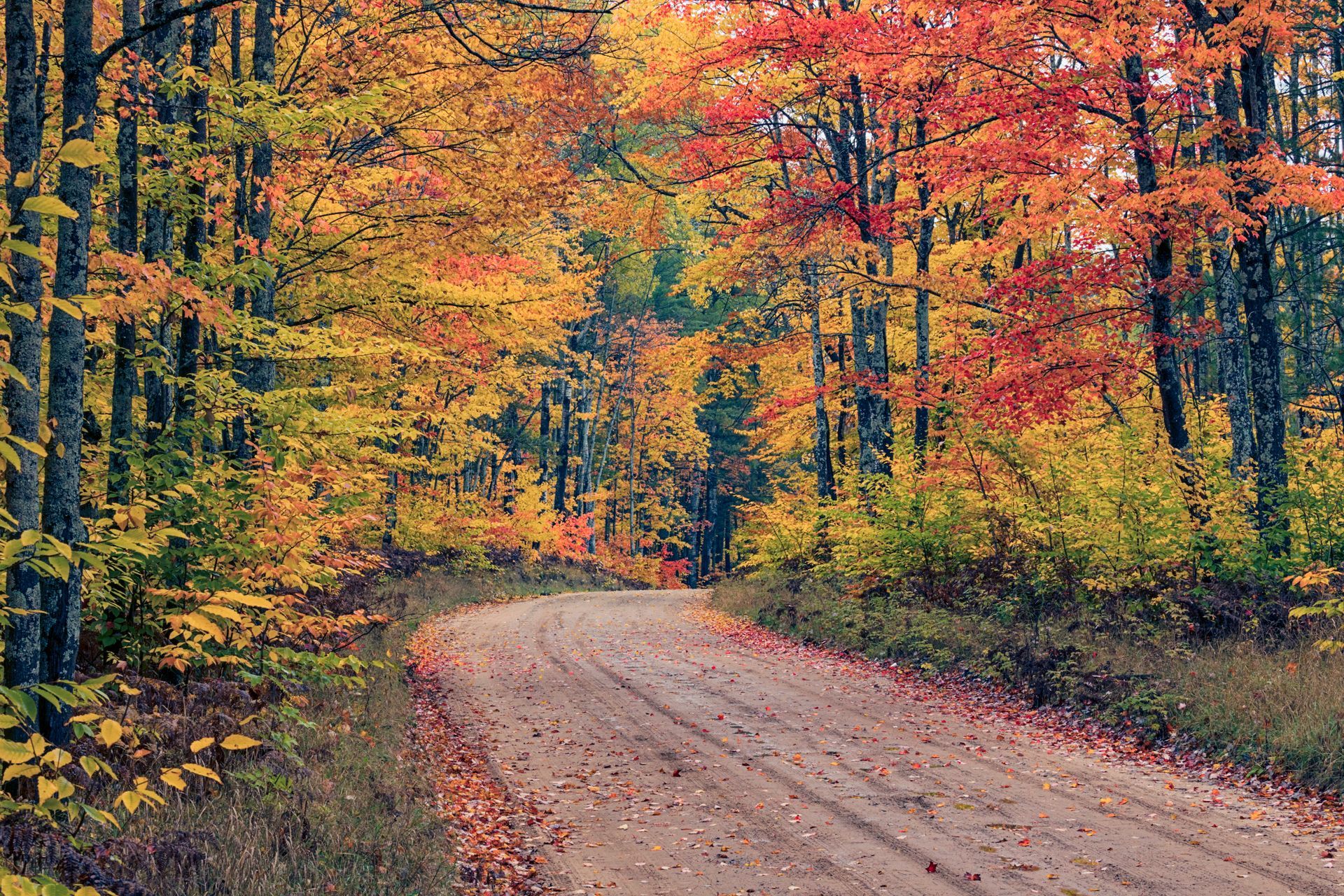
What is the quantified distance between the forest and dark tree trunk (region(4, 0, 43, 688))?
28 mm

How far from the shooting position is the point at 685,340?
25344 millimetres

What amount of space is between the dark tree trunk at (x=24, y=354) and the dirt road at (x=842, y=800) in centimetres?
350

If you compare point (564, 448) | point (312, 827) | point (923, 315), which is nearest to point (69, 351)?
point (312, 827)

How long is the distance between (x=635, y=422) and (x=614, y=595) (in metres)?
21.4

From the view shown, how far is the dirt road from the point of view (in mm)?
6332

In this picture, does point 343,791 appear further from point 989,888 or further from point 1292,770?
point 1292,770

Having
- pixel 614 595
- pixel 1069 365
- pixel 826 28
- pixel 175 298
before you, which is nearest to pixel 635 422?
pixel 614 595

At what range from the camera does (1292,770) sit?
8.29 m

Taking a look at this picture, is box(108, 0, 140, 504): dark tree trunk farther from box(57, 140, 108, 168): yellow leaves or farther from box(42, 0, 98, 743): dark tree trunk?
box(57, 140, 108, 168): yellow leaves

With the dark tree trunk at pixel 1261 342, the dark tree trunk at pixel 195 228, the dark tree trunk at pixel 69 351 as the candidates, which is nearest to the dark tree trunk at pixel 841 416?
the dark tree trunk at pixel 1261 342

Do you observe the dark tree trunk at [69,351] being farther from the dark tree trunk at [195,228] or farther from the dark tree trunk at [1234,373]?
the dark tree trunk at [1234,373]

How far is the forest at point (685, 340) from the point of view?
573 centimetres

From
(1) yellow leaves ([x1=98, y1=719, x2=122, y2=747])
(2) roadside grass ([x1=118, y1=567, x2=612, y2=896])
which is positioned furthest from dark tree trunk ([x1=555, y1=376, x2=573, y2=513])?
(1) yellow leaves ([x1=98, y1=719, x2=122, y2=747])

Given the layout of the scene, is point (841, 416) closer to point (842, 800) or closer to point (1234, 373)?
point (1234, 373)
